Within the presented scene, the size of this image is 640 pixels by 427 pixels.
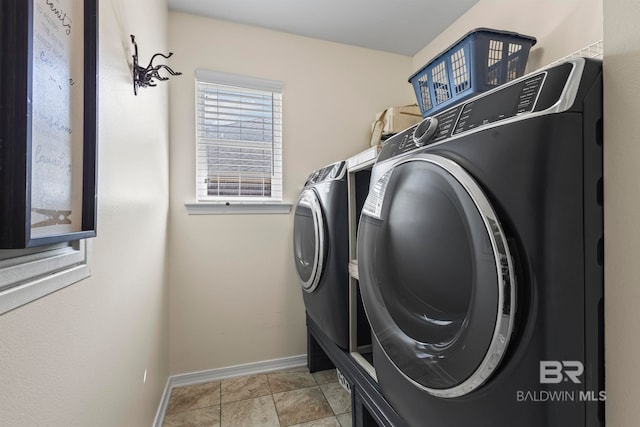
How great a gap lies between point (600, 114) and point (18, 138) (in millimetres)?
945

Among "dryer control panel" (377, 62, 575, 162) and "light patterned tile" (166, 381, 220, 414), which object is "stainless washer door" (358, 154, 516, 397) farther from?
"light patterned tile" (166, 381, 220, 414)

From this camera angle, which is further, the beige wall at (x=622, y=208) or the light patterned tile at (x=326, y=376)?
the light patterned tile at (x=326, y=376)

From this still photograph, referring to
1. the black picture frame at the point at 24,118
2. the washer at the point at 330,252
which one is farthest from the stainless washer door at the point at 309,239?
the black picture frame at the point at 24,118

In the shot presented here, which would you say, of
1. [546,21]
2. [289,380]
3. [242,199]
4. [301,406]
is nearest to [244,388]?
[289,380]

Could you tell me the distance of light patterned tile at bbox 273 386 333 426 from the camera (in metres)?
1.52

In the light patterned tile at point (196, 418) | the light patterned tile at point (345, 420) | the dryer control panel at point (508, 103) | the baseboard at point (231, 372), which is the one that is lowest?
the light patterned tile at point (196, 418)

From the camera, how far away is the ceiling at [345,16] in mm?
1799

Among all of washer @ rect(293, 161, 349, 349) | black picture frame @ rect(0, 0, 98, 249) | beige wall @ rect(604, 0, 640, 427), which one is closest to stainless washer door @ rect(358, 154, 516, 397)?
beige wall @ rect(604, 0, 640, 427)

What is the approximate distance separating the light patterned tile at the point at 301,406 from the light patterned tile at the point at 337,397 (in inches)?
1.1

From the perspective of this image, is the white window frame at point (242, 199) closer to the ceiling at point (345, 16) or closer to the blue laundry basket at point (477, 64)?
the ceiling at point (345, 16)

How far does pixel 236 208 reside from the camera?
6.38 feet

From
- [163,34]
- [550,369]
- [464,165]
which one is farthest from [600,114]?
[163,34]

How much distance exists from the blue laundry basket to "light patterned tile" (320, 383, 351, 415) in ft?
5.71

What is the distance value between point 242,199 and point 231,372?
Result: 47.1 inches
